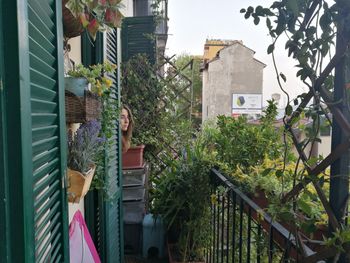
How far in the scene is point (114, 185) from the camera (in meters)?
2.21

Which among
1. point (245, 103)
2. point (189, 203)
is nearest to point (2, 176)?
point (189, 203)

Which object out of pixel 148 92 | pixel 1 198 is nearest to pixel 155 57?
pixel 148 92

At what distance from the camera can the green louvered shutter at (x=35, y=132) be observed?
2.02 ft

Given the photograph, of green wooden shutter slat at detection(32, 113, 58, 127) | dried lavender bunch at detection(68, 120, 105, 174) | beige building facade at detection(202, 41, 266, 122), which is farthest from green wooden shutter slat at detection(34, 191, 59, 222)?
beige building facade at detection(202, 41, 266, 122)

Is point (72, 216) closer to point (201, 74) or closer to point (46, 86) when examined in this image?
point (46, 86)

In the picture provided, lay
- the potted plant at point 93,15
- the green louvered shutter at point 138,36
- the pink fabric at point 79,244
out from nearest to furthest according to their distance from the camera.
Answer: the potted plant at point 93,15 → the pink fabric at point 79,244 → the green louvered shutter at point 138,36

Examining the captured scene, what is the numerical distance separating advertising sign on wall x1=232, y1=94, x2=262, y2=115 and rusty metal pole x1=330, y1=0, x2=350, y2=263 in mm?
16290

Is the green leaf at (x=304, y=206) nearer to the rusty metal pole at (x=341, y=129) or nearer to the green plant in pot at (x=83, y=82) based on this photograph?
the rusty metal pole at (x=341, y=129)

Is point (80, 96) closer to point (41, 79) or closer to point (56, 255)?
point (41, 79)

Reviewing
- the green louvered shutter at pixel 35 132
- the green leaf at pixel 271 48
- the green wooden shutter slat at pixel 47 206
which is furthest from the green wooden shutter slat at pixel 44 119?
the green leaf at pixel 271 48

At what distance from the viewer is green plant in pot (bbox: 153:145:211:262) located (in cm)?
253

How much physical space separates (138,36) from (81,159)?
3.03 metres

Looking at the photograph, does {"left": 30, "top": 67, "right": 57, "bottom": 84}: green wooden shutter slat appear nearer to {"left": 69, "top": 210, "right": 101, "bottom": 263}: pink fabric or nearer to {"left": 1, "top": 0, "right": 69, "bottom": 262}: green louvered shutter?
{"left": 1, "top": 0, "right": 69, "bottom": 262}: green louvered shutter

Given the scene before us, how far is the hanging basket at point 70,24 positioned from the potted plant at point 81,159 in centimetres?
42
